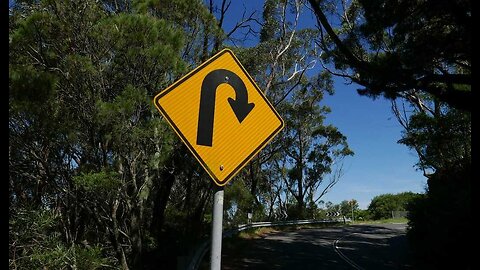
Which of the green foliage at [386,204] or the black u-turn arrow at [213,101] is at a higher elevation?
the green foliage at [386,204]

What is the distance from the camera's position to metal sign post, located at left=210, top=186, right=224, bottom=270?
2.66 meters

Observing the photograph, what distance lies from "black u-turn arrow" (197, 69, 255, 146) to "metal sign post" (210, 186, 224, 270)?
14.9 inches

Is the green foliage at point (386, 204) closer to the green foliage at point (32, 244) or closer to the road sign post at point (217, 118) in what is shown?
the green foliage at point (32, 244)

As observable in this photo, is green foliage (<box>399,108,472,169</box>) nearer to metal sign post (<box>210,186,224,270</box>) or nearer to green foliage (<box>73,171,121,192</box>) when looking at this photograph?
green foliage (<box>73,171,121,192</box>)

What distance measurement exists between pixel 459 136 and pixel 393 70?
553 centimetres

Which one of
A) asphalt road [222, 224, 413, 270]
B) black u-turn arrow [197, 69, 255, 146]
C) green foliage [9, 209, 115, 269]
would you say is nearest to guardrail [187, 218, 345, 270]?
asphalt road [222, 224, 413, 270]

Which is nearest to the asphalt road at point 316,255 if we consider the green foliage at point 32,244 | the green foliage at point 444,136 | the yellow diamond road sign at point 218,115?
the green foliage at point 444,136

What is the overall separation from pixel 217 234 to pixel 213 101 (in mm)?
852

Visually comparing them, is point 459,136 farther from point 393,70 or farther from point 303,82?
point 303,82

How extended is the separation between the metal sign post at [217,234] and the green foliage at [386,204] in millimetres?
71945

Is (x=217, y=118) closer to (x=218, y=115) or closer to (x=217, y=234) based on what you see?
(x=218, y=115)

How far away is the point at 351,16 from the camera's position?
19.7 meters

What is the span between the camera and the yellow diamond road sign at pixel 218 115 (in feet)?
9.16

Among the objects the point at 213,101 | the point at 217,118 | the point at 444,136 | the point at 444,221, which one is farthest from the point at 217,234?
the point at 444,136
